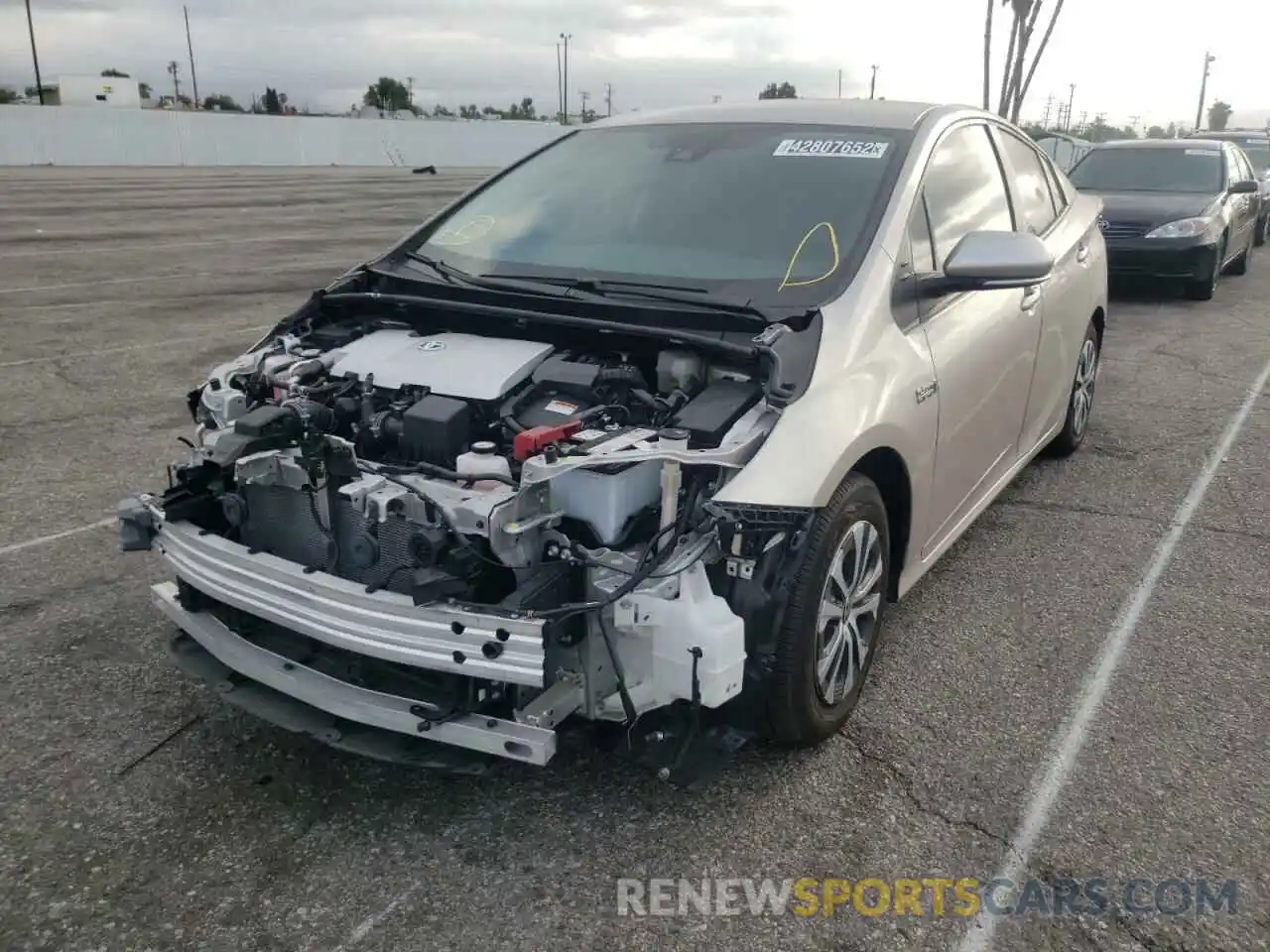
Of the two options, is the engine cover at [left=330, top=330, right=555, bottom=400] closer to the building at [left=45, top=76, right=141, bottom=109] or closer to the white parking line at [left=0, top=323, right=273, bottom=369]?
the white parking line at [left=0, top=323, right=273, bottom=369]

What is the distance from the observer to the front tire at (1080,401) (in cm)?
567

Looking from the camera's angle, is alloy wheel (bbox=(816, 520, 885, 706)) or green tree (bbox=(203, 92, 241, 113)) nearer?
alloy wheel (bbox=(816, 520, 885, 706))

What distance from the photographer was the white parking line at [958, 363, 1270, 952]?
8.86 ft

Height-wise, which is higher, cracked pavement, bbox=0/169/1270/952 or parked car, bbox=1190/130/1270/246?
parked car, bbox=1190/130/1270/246

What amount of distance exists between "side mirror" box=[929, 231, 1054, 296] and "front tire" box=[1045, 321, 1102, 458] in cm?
225

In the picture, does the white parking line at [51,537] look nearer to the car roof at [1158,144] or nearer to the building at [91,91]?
the car roof at [1158,144]

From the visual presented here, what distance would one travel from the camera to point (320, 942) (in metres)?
2.47

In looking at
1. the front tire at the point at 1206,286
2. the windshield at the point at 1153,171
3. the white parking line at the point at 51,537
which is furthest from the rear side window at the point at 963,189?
the windshield at the point at 1153,171

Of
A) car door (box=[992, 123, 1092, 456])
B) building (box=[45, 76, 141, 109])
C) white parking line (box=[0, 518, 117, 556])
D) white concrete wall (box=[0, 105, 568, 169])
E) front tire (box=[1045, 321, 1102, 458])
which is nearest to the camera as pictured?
white parking line (box=[0, 518, 117, 556])

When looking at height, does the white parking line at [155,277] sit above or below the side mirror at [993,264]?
below

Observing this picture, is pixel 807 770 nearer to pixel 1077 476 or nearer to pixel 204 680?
pixel 204 680

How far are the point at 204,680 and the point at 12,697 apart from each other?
3.21 feet

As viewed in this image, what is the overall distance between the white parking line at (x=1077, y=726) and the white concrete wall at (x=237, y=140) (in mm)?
35356

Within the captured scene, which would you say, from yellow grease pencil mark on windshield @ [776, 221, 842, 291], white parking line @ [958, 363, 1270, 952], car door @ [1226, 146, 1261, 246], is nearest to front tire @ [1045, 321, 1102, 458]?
white parking line @ [958, 363, 1270, 952]
